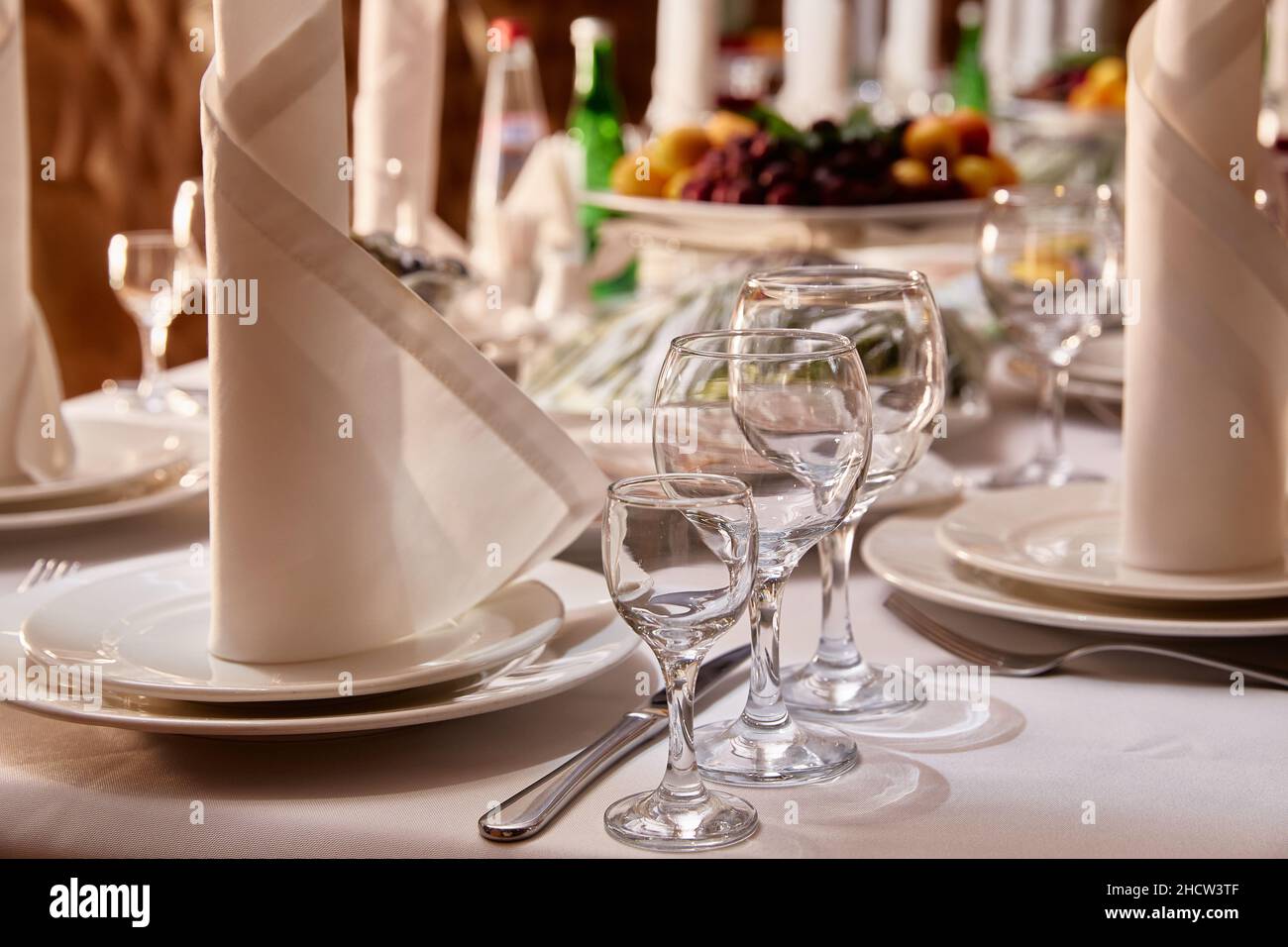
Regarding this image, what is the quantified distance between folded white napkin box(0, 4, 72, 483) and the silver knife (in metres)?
0.60

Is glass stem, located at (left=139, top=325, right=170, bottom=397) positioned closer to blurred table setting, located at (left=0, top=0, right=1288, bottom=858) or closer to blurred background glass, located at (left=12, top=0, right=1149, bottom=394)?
blurred table setting, located at (left=0, top=0, right=1288, bottom=858)

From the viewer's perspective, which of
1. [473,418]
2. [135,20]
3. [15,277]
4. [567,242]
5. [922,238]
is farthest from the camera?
[135,20]

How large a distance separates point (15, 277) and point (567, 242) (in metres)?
0.93

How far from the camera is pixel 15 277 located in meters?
1.12

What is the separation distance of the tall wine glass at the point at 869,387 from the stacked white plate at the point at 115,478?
538 millimetres

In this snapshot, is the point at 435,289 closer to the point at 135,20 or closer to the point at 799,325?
the point at 799,325

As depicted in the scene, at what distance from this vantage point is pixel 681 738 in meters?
0.64

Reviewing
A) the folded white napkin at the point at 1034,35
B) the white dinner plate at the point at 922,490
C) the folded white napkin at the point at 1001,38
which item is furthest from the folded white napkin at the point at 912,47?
the white dinner plate at the point at 922,490

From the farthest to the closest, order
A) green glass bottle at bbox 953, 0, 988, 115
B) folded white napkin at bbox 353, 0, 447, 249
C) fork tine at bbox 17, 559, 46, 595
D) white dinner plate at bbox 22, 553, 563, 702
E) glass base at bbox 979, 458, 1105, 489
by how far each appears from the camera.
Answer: green glass bottle at bbox 953, 0, 988, 115, folded white napkin at bbox 353, 0, 447, 249, glass base at bbox 979, 458, 1105, 489, fork tine at bbox 17, 559, 46, 595, white dinner plate at bbox 22, 553, 563, 702

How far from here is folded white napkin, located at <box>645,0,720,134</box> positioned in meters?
2.47

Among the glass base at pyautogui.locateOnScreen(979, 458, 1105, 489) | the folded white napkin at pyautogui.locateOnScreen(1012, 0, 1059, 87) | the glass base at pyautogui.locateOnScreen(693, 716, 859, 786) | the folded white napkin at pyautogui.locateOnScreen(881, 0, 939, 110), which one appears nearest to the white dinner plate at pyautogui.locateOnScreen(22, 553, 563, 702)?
the glass base at pyautogui.locateOnScreen(693, 716, 859, 786)

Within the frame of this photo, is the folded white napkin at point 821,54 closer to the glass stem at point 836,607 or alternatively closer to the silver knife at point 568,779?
the glass stem at point 836,607

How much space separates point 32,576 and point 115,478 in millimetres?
131
